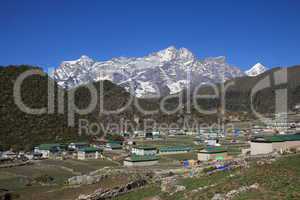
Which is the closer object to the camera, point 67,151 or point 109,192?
point 109,192

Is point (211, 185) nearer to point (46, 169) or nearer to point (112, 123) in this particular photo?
point (46, 169)

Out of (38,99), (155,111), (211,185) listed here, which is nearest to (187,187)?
(211,185)

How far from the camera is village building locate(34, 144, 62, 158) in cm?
8606

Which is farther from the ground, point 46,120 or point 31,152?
point 46,120

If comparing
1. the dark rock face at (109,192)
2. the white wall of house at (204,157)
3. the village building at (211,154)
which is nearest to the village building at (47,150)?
the white wall of house at (204,157)

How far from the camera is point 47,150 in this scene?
86938 mm

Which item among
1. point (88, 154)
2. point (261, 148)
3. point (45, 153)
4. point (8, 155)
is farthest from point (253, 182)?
point (8, 155)

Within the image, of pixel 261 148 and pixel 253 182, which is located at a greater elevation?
pixel 253 182

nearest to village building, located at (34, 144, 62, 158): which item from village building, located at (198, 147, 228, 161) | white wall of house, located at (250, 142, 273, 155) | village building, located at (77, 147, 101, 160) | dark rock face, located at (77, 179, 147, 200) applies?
village building, located at (77, 147, 101, 160)

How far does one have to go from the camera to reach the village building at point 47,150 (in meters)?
86.1

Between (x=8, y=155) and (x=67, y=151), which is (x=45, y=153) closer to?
(x=67, y=151)

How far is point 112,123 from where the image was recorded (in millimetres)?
147375

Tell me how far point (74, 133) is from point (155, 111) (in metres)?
77.7

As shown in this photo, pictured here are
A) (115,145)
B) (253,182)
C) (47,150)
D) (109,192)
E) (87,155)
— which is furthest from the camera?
(115,145)
